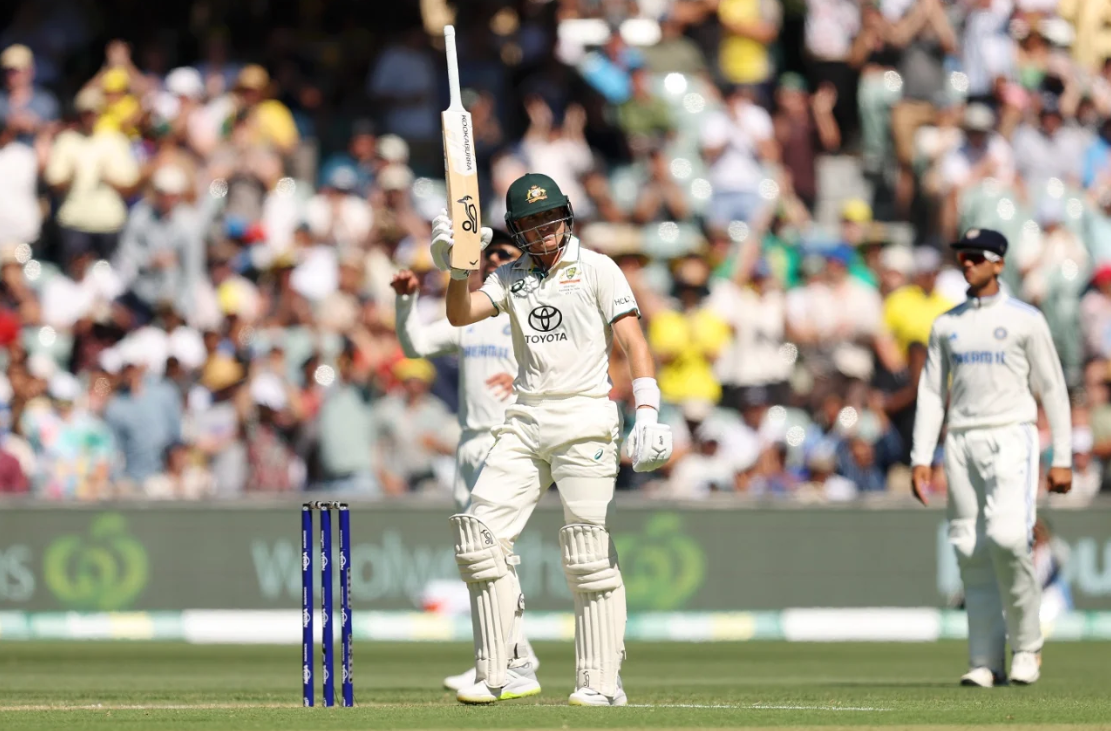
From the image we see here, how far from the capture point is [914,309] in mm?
17891

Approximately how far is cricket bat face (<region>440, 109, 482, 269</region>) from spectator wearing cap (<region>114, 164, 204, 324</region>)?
31.2ft

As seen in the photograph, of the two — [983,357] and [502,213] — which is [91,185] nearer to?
[502,213]

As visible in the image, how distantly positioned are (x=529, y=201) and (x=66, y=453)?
8.42 metres

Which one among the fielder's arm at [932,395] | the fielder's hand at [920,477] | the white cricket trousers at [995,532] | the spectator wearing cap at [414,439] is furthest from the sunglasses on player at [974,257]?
the spectator wearing cap at [414,439]

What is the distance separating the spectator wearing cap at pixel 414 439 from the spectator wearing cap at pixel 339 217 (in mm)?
2273

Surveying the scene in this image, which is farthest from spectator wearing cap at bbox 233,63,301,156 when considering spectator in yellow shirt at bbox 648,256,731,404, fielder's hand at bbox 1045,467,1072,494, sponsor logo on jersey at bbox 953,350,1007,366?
fielder's hand at bbox 1045,467,1072,494

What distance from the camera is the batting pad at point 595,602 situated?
28.3 ft

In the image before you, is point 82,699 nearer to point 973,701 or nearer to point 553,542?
point 973,701

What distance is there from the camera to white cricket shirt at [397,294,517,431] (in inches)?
422

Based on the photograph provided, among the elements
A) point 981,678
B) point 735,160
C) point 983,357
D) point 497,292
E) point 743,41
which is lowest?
point 981,678

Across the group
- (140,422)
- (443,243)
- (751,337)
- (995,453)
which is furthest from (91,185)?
(443,243)

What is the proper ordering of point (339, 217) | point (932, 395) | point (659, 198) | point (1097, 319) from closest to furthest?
point (932, 395) → point (1097, 319) → point (339, 217) → point (659, 198)

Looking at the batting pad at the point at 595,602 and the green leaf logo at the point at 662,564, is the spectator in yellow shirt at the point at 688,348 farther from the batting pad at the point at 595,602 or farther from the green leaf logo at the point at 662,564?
the batting pad at the point at 595,602

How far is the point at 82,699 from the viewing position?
985 centimetres
